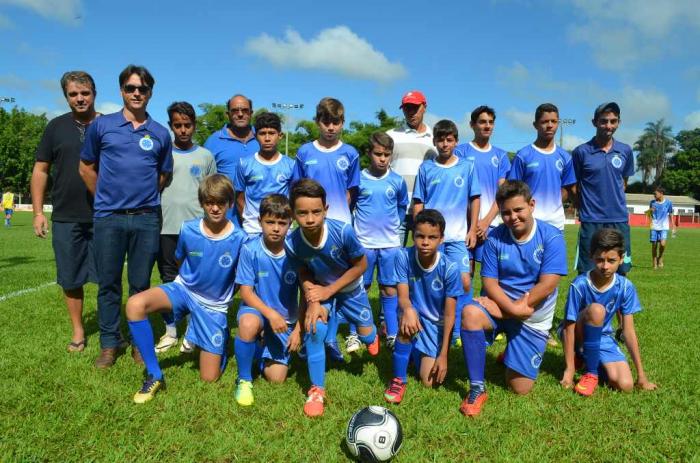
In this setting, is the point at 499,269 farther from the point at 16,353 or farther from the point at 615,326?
the point at 16,353

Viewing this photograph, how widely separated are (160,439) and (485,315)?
2.37 m

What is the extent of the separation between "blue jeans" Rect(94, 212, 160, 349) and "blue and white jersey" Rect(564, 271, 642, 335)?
3.53 metres

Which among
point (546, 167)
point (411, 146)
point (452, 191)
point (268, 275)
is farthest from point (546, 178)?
point (268, 275)

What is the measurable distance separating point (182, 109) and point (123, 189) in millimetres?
1111

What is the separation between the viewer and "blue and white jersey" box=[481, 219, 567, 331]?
12.6 feet

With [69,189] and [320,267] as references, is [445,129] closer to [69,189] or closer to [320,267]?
[320,267]

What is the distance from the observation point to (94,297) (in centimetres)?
723

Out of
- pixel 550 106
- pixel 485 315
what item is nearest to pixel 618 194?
pixel 550 106

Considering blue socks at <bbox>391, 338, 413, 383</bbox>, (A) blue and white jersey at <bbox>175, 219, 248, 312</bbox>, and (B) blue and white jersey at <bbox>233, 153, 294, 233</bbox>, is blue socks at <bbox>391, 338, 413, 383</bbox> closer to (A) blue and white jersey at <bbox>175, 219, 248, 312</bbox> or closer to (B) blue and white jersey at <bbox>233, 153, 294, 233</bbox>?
(A) blue and white jersey at <bbox>175, 219, 248, 312</bbox>

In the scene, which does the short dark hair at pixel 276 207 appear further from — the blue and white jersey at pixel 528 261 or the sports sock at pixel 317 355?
the blue and white jersey at pixel 528 261

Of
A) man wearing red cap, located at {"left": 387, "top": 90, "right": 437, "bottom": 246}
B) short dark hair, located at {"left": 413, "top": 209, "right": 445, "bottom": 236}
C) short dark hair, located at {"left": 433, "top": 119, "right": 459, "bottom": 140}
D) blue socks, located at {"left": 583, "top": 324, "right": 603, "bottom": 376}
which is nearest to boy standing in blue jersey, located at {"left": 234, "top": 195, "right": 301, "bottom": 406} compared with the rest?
short dark hair, located at {"left": 413, "top": 209, "right": 445, "bottom": 236}

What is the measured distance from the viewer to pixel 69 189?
449 centimetres

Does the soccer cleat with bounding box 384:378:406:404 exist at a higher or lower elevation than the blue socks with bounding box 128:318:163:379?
lower

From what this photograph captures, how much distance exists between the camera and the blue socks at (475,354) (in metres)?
3.53
